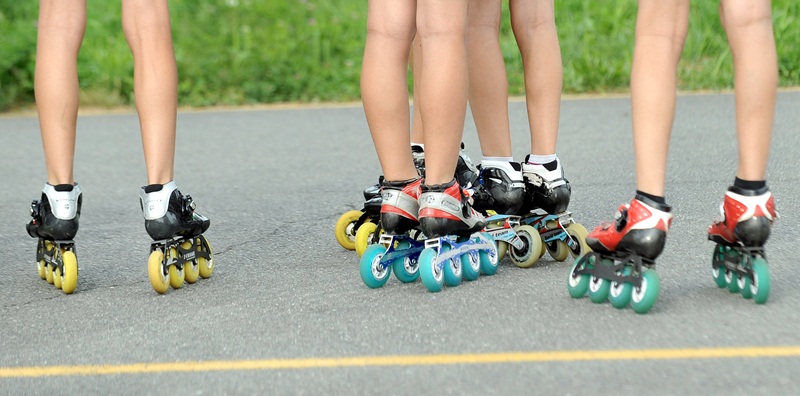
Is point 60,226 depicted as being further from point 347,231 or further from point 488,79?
point 488,79

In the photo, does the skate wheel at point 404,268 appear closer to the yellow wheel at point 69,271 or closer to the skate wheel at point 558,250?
the skate wheel at point 558,250

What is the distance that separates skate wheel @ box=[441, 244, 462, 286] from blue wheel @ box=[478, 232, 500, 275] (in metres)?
0.16

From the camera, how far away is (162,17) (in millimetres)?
4070

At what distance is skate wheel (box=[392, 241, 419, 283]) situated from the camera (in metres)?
3.95

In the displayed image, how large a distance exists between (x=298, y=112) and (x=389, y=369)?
708cm

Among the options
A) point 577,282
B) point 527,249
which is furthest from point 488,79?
point 577,282

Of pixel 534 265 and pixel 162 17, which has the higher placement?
pixel 162 17

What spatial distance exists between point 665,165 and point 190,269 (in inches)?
64.9

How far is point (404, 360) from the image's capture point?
3.12m

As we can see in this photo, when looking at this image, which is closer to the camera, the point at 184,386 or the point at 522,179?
the point at 184,386

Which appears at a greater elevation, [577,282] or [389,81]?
[389,81]

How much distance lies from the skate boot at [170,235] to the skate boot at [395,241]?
60cm

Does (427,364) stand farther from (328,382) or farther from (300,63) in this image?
(300,63)

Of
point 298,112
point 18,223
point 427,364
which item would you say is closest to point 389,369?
point 427,364
